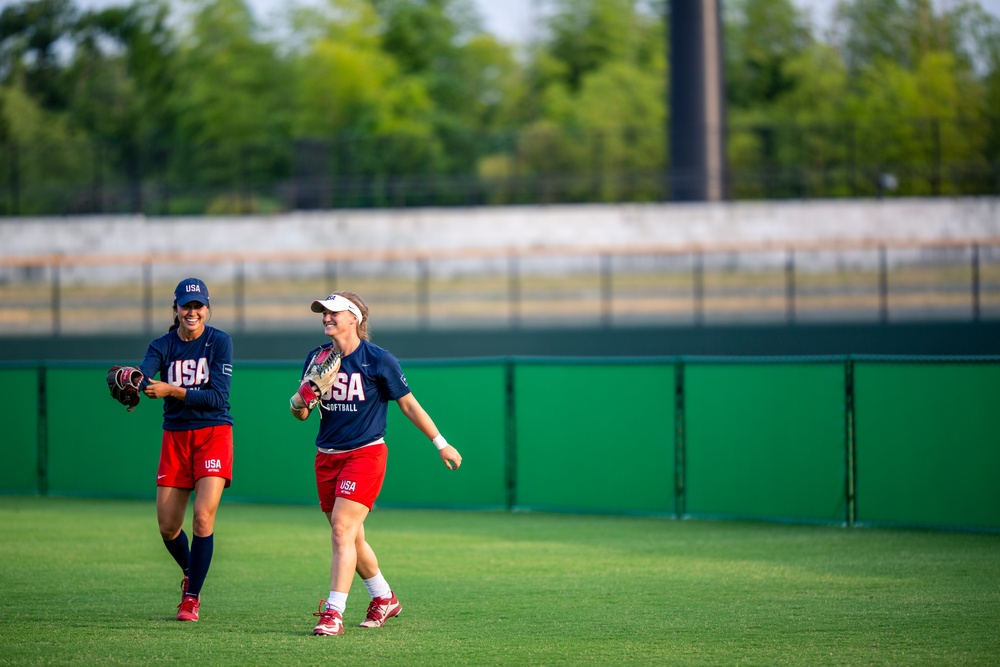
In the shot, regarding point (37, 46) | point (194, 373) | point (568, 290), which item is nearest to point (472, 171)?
point (568, 290)

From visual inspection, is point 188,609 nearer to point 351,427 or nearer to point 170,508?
point 170,508

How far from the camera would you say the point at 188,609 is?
760cm

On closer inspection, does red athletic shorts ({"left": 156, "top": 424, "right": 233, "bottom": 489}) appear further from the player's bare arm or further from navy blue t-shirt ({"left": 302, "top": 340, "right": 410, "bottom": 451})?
navy blue t-shirt ({"left": 302, "top": 340, "right": 410, "bottom": 451})

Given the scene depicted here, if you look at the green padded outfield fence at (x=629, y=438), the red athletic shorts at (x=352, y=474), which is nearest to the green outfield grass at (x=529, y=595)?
the green padded outfield fence at (x=629, y=438)

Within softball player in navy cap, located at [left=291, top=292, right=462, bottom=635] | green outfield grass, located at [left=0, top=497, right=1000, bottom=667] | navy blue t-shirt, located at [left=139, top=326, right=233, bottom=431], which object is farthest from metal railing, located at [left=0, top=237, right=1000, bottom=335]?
softball player in navy cap, located at [left=291, top=292, right=462, bottom=635]

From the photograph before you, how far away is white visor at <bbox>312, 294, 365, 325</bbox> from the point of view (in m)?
7.09

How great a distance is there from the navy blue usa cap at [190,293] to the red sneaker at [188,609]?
1.81 m

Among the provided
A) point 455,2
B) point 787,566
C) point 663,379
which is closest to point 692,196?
point 663,379

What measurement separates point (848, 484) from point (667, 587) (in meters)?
3.82

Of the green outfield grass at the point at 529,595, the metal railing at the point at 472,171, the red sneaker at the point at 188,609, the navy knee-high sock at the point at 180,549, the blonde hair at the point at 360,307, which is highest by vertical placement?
the metal railing at the point at 472,171

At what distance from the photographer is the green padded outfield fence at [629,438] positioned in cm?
1149

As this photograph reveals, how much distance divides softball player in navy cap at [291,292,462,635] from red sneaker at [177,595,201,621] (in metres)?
0.94

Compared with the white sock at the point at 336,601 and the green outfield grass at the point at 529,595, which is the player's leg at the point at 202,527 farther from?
the white sock at the point at 336,601

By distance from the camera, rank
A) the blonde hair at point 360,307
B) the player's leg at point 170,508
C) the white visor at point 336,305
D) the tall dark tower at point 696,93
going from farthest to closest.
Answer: the tall dark tower at point 696,93 → the player's leg at point 170,508 → the blonde hair at point 360,307 → the white visor at point 336,305
